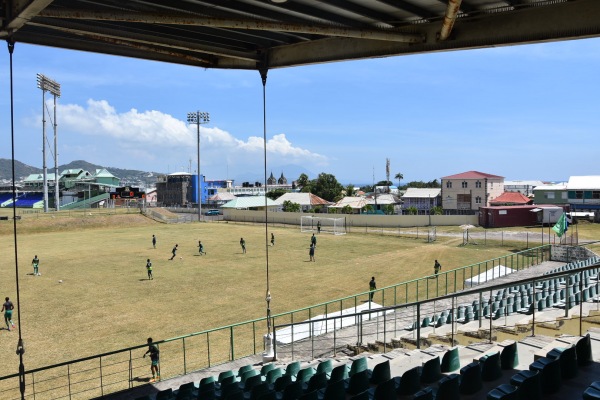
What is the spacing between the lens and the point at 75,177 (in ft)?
393

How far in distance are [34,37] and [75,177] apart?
121 metres

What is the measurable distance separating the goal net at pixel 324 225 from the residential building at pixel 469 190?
25.4 metres

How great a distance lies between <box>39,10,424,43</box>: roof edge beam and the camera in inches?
343

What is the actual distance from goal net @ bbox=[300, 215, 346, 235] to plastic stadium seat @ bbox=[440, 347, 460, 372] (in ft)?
150

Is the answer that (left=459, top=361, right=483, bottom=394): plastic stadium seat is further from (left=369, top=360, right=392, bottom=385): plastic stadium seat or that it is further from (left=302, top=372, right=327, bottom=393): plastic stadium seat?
(left=302, top=372, right=327, bottom=393): plastic stadium seat

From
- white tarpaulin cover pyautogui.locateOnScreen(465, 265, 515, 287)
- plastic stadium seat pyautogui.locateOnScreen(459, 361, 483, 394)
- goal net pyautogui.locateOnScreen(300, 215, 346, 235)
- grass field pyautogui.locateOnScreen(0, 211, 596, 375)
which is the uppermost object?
plastic stadium seat pyautogui.locateOnScreen(459, 361, 483, 394)

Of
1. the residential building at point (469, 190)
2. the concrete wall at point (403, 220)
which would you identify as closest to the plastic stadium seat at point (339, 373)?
the concrete wall at point (403, 220)

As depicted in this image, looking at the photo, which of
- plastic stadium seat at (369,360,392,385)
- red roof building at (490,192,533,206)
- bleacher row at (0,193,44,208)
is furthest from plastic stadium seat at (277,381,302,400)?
→ bleacher row at (0,193,44,208)

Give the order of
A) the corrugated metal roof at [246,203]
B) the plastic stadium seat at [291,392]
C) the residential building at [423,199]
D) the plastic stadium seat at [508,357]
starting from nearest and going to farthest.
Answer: the plastic stadium seat at [508,357]
the plastic stadium seat at [291,392]
the corrugated metal roof at [246,203]
the residential building at [423,199]

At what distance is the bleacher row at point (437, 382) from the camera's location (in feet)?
20.2

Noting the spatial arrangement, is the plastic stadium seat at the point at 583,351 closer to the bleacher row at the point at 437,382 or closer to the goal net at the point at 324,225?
the bleacher row at the point at 437,382

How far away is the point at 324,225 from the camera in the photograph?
208 feet

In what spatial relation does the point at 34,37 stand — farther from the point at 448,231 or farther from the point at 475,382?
the point at 448,231

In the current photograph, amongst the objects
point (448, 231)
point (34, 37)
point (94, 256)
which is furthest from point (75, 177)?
point (34, 37)
